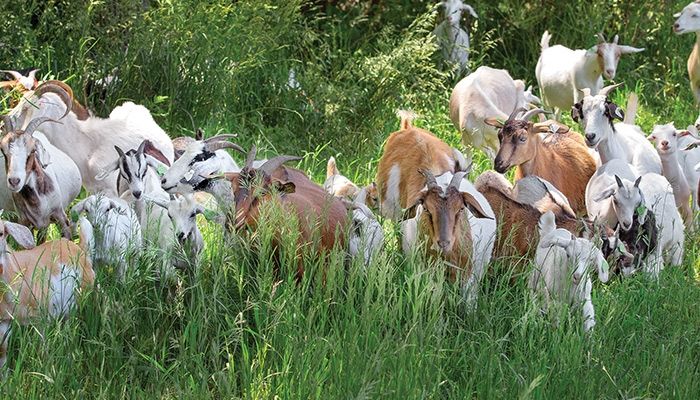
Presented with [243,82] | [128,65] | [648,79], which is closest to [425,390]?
[128,65]

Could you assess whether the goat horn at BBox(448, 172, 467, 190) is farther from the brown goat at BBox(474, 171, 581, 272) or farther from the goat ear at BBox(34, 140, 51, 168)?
the goat ear at BBox(34, 140, 51, 168)

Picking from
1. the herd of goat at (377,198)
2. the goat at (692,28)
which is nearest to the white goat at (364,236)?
the herd of goat at (377,198)

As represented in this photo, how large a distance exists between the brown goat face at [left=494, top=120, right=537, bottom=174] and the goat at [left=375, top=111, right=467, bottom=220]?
0.27 meters

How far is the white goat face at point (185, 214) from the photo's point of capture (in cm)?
646

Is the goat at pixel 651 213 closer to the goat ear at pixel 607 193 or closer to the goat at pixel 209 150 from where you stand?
the goat ear at pixel 607 193

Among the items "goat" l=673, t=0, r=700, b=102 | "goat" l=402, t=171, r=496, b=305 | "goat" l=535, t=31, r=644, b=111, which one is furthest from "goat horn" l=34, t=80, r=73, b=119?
"goat" l=673, t=0, r=700, b=102

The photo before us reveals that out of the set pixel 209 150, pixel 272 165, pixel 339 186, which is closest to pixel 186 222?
pixel 272 165

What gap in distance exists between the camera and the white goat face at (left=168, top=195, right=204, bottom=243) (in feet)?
21.2

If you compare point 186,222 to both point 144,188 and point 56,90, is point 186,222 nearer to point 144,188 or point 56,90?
point 144,188

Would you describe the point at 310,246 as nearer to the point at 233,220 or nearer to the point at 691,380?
the point at 233,220

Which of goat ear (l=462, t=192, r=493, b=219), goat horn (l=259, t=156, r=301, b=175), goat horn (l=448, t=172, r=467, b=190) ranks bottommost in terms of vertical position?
goat ear (l=462, t=192, r=493, b=219)

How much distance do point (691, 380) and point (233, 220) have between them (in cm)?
231

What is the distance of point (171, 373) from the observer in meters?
5.63

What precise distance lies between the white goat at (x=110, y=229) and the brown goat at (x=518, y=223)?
1.99 metres
